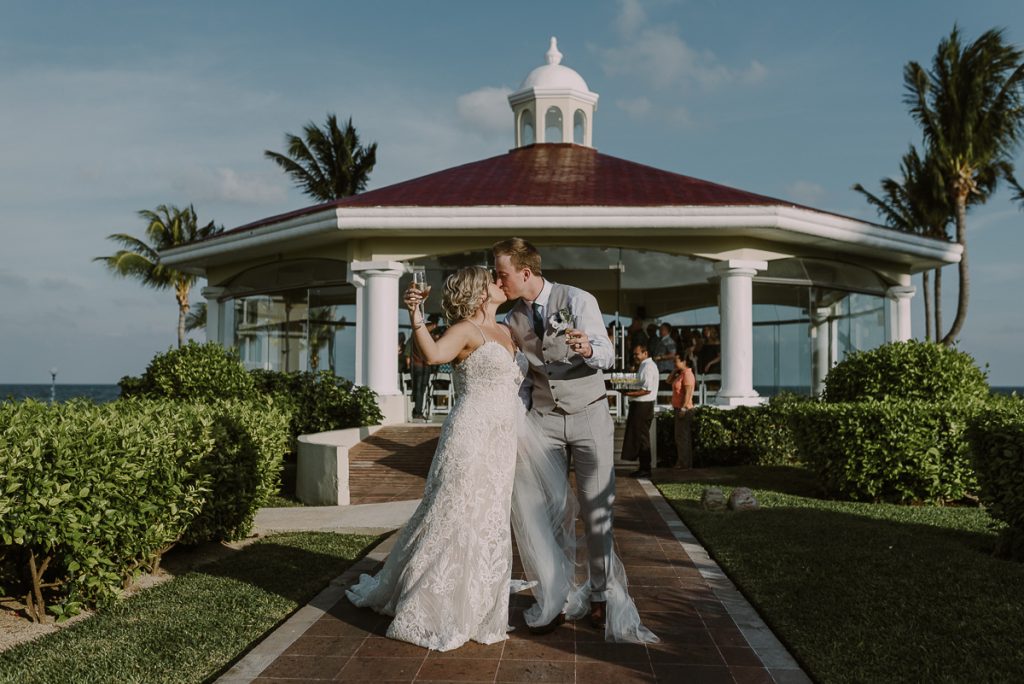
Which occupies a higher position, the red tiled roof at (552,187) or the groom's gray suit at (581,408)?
the red tiled roof at (552,187)

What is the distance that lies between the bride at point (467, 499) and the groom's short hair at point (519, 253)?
0.17 metres

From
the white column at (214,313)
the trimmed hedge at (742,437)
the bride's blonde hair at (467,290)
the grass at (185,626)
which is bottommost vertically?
the grass at (185,626)

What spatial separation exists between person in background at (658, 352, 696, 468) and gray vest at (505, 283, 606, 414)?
899 centimetres

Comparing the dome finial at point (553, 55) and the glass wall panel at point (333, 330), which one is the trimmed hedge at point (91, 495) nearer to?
the glass wall panel at point (333, 330)

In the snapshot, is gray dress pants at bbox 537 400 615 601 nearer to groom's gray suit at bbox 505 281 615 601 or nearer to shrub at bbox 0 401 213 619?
groom's gray suit at bbox 505 281 615 601

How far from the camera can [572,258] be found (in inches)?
698

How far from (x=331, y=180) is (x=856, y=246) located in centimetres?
2545

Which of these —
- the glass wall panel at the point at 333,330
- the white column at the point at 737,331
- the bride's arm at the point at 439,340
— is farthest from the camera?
the glass wall panel at the point at 333,330

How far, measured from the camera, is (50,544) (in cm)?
522

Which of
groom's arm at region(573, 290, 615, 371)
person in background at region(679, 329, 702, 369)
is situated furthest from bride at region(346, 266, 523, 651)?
person in background at region(679, 329, 702, 369)

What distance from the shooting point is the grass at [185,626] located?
14.6 ft

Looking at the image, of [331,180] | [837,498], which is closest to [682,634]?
[837,498]

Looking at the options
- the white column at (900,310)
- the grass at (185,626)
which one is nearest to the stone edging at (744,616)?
the grass at (185,626)

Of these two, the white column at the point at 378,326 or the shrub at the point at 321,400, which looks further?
the white column at the point at 378,326
